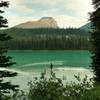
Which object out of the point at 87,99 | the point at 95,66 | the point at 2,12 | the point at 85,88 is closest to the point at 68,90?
the point at 85,88

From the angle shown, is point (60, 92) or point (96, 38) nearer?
point (60, 92)

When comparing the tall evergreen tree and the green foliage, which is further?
the tall evergreen tree

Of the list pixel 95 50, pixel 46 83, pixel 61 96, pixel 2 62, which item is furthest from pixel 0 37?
pixel 61 96

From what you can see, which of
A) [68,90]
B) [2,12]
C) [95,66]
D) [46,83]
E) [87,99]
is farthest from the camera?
[95,66]

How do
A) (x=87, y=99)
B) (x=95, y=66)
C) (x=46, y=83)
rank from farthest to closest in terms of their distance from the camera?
(x=95, y=66) < (x=46, y=83) < (x=87, y=99)

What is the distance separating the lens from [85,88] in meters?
9.26

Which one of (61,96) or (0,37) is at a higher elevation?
(0,37)

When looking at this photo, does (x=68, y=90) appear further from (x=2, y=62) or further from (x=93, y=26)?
(x=93, y=26)

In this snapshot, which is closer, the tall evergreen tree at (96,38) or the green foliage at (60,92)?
the green foliage at (60,92)

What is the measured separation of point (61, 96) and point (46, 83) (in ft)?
5.74

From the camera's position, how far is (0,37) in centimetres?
2386

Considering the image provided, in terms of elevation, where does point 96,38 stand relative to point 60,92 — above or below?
above

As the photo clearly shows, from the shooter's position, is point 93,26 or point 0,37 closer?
point 0,37

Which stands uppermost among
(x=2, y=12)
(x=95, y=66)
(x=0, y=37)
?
(x=2, y=12)
